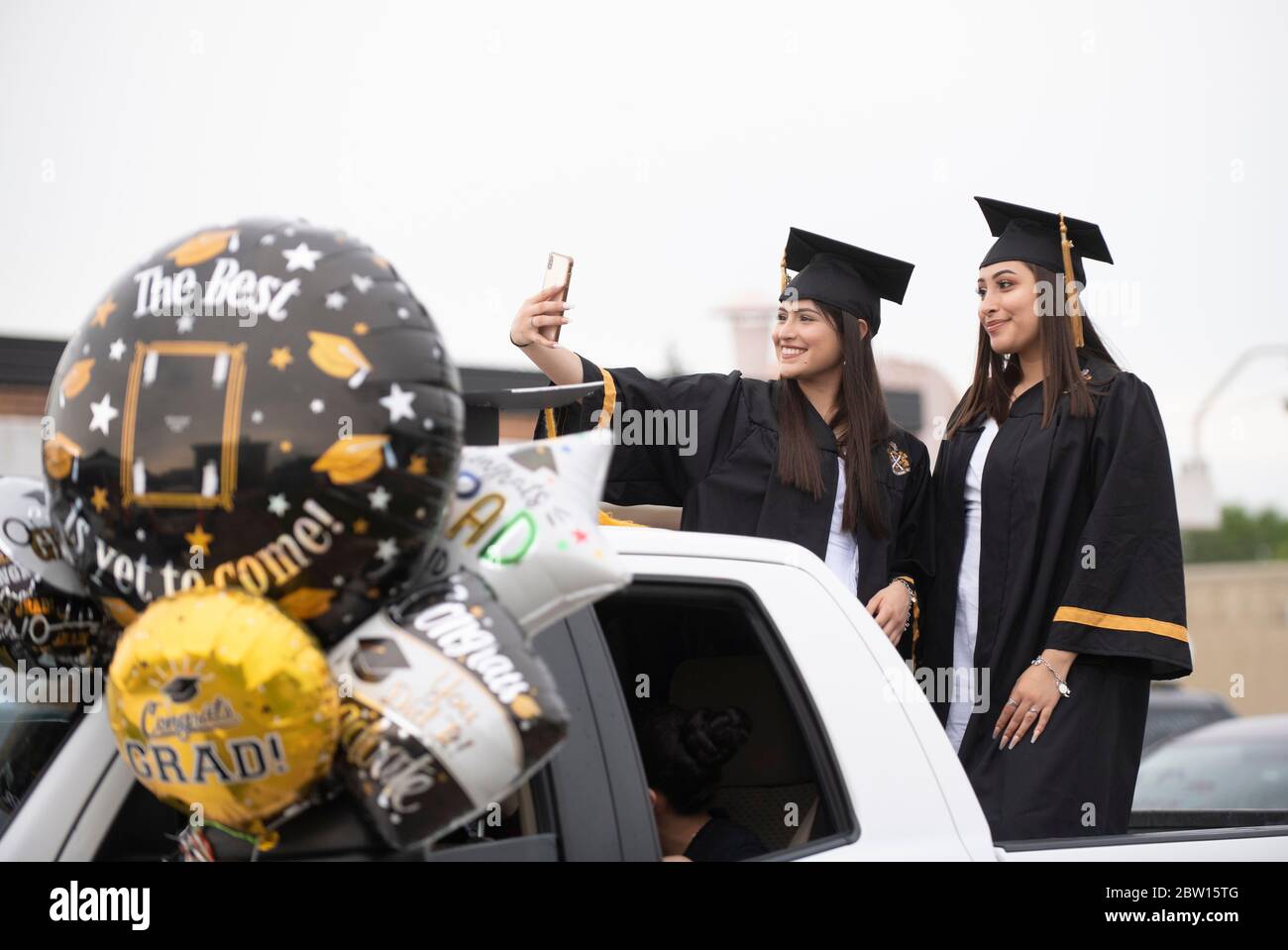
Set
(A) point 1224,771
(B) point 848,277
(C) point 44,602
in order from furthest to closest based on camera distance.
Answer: (A) point 1224,771, (B) point 848,277, (C) point 44,602

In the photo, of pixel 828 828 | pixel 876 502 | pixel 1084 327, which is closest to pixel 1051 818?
pixel 876 502

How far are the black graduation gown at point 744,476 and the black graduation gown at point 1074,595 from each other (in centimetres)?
16

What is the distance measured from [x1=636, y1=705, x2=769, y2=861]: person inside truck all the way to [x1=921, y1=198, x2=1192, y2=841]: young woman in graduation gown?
0.81 meters

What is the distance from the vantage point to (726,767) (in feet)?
10.2

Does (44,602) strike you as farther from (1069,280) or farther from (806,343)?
(1069,280)

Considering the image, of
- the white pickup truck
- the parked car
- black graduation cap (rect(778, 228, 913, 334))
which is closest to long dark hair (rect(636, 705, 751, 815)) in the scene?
the white pickup truck

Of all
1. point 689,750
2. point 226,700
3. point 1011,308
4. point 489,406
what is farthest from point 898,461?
point 226,700

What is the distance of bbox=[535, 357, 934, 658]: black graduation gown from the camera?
353cm

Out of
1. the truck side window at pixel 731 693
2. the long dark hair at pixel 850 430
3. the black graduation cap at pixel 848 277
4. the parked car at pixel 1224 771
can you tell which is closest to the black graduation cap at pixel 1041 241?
the black graduation cap at pixel 848 277

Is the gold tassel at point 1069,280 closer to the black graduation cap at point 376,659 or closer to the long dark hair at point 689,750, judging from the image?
the long dark hair at point 689,750

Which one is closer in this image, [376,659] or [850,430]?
[376,659]

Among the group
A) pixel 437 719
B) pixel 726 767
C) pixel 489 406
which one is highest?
pixel 489 406

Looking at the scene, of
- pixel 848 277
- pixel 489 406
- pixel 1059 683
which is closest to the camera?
pixel 489 406

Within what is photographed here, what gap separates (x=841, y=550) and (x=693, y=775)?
93cm
